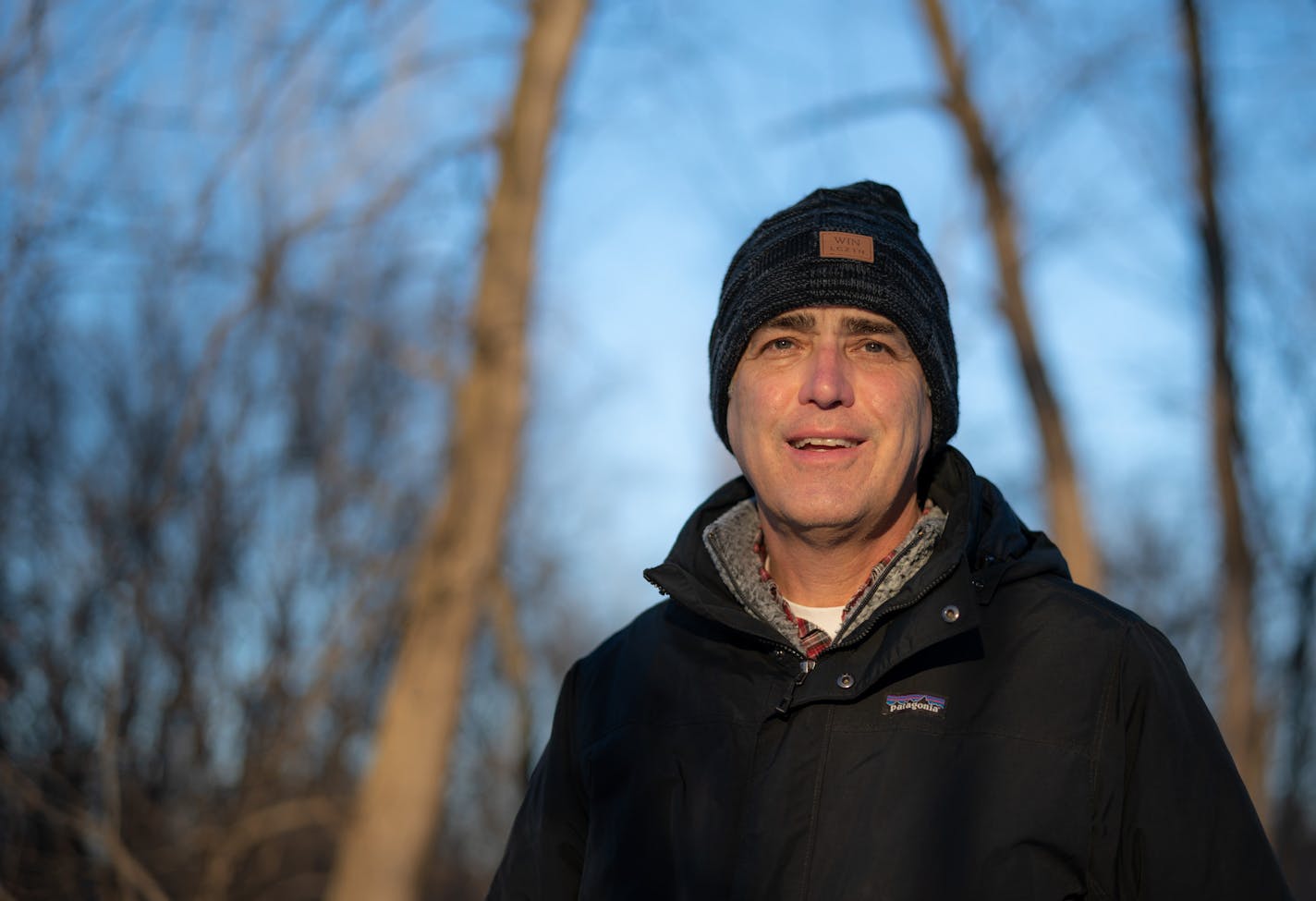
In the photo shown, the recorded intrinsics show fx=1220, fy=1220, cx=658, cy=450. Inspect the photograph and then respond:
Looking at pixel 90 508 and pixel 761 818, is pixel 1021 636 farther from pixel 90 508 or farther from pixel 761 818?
pixel 90 508

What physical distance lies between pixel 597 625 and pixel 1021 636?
24337 millimetres

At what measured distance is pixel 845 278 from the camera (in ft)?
7.17

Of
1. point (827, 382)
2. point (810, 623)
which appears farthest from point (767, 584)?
point (827, 382)

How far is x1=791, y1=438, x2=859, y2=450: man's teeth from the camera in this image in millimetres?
2148

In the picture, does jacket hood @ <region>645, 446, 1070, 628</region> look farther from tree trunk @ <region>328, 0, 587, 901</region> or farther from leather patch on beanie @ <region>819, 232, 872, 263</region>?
tree trunk @ <region>328, 0, 587, 901</region>

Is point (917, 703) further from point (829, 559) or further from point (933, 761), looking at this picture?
point (829, 559)

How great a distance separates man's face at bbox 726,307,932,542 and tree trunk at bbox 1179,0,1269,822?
954 cm

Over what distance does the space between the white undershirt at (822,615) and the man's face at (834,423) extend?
15 centimetres

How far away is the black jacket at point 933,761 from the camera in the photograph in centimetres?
174

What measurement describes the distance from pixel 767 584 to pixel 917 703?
0.48 metres

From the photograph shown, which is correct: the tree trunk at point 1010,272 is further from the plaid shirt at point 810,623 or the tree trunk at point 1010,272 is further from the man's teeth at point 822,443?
the man's teeth at point 822,443

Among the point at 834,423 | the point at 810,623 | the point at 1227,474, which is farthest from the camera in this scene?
the point at 1227,474

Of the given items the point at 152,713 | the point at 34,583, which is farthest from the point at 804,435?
the point at 152,713

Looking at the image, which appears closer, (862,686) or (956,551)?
(862,686)
